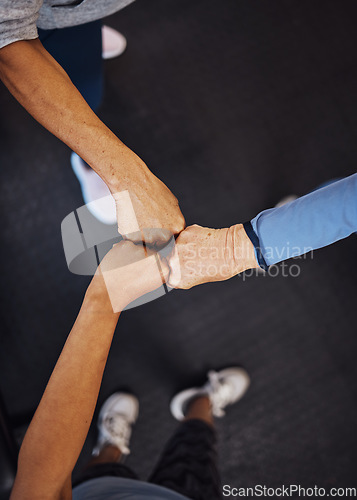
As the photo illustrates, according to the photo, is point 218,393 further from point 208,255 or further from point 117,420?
point 208,255

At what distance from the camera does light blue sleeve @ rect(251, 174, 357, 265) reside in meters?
0.40

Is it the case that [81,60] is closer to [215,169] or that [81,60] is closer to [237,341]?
[215,169]

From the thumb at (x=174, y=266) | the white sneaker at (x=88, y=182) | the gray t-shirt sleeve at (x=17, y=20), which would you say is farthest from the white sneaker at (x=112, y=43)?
the thumb at (x=174, y=266)

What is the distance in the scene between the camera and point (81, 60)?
0.72 m

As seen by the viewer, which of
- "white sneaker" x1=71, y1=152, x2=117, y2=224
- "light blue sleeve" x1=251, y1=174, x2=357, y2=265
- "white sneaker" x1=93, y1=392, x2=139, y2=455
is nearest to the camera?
"light blue sleeve" x1=251, y1=174, x2=357, y2=265

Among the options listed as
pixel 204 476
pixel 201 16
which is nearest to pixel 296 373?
pixel 204 476

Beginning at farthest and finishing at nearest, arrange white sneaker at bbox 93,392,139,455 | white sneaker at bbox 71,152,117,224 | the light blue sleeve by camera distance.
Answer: white sneaker at bbox 93,392,139,455 → white sneaker at bbox 71,152,117,224 → the light blue sleeve

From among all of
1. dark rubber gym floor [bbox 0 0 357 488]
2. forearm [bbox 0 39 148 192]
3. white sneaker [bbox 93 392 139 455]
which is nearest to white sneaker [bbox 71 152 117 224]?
dark rubber gym floor [bbox 0 0 357 488]

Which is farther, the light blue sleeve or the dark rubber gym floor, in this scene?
the dark rubber gym floor

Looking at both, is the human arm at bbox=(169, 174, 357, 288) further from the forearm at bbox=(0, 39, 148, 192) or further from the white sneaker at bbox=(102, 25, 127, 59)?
the white sneaker at bbox=(102, 25, 127, 59)

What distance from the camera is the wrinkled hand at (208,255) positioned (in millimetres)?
481

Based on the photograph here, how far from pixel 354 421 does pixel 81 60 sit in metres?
1.26

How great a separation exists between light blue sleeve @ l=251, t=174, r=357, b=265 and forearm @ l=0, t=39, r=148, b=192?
194mm

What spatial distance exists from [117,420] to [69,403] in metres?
0.66
